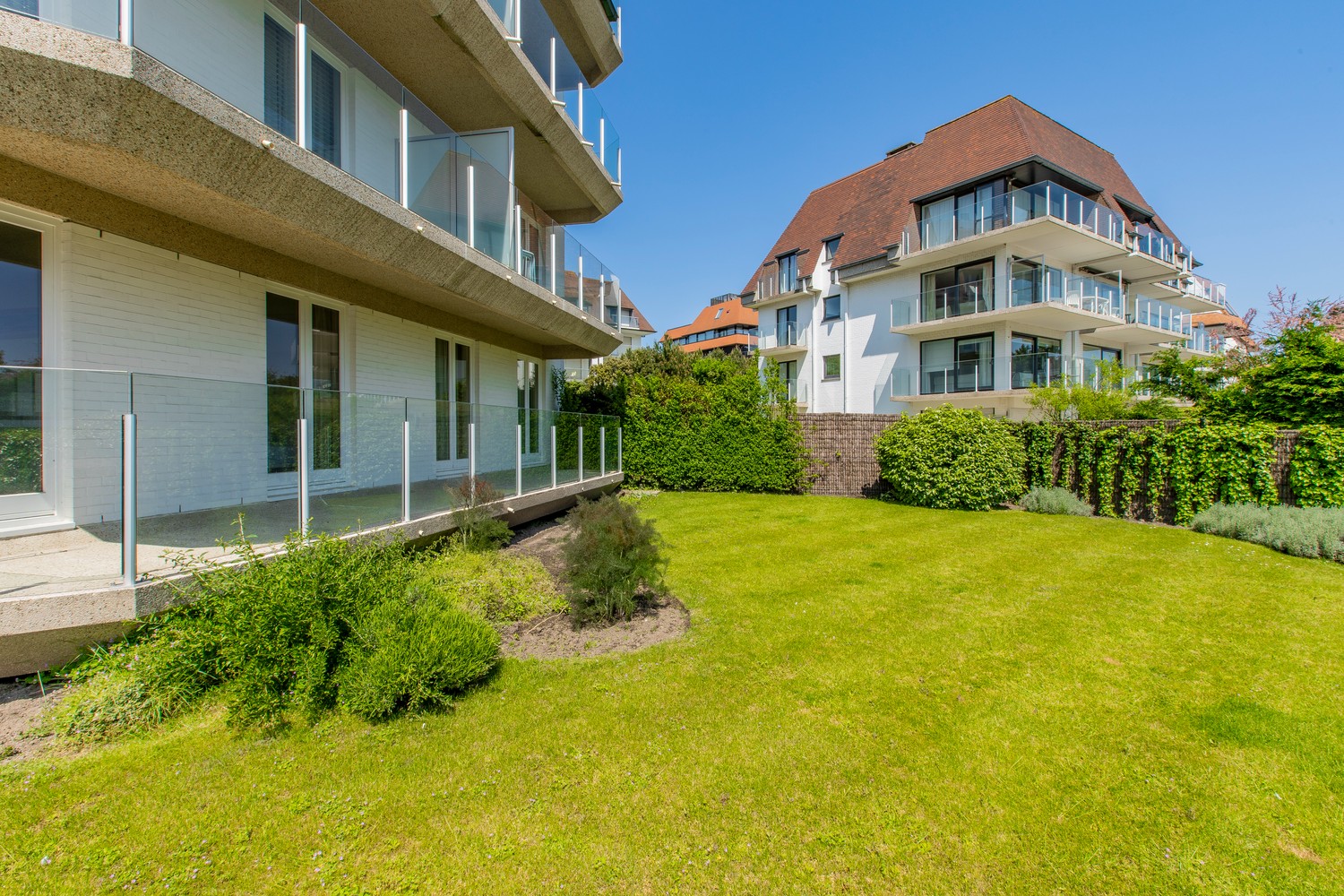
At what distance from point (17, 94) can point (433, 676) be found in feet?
16.2

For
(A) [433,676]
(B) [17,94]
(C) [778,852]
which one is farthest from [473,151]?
(C) [778,852]

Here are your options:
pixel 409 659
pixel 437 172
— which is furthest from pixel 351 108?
pixel 409 659

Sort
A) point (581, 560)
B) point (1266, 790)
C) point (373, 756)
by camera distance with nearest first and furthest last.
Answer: point (1266, 790)
point (373, 756)
point (581, 560)

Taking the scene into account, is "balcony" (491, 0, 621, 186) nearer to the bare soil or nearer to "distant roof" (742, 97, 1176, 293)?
the bare soil

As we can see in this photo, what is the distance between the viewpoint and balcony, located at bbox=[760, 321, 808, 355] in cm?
2883

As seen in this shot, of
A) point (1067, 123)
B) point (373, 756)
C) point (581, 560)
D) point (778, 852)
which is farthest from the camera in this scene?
point (1067, 123)

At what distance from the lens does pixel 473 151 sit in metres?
8.82

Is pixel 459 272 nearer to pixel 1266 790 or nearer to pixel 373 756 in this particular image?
pixel 373 756

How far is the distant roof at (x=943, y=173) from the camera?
21.4 metres

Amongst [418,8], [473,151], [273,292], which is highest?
[418,8]

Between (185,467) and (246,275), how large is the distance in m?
3.38

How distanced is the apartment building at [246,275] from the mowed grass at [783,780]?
163 cm

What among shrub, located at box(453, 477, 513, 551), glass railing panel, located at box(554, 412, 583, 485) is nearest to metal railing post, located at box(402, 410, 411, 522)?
shrub, located at box(453, 477, 513, 551)

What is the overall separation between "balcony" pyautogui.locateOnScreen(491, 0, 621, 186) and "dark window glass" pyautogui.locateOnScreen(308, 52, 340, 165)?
274cm
